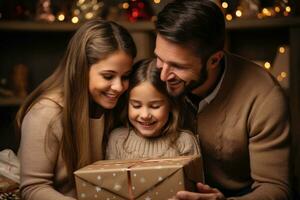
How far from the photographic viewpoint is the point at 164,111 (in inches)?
82.0

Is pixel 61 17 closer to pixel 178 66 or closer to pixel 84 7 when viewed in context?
pixel 84 7

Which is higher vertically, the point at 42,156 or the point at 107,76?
the point at 107,76

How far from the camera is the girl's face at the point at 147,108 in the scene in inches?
80.9

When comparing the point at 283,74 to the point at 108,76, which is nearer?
the point at 108,76

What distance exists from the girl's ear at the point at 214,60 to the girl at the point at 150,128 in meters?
0.18

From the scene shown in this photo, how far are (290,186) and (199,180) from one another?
0.39 metres

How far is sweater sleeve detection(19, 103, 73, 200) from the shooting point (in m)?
1.95

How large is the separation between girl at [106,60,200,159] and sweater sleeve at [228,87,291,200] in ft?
0.68

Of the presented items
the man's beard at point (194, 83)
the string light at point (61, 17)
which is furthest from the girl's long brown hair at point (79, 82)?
the string light at point (61, 17)

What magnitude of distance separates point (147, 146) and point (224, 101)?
0.31 meters

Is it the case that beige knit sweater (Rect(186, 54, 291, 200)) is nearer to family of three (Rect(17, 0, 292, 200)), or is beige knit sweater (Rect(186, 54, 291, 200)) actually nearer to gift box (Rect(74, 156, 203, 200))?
family of three (Rect(17, 0, 292, 200))

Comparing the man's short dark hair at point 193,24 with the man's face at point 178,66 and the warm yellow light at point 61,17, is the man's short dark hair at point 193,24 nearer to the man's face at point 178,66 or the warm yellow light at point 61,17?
the man's face at point 178,66

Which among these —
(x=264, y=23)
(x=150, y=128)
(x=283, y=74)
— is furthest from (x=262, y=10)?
(x=150, y=128)

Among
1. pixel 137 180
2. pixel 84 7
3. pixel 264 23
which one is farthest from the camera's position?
pixel 84 7
